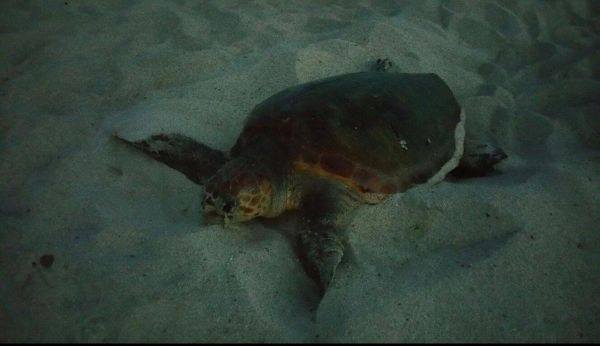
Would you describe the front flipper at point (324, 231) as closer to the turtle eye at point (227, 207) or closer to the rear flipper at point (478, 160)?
the turtle eye at point (227, 207)

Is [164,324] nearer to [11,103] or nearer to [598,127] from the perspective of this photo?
[11,103]

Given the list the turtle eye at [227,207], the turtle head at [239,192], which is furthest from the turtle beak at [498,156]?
the turtle eye at [227,207]

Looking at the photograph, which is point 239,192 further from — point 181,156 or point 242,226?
point 181,156

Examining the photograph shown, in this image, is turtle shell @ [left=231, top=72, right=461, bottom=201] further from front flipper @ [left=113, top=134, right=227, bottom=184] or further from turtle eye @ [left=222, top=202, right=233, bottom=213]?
turtle eye @ [left=222, top=202, right=233, bottom=213]

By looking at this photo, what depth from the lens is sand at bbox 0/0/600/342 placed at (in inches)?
52.4

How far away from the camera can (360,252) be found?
1.66 m

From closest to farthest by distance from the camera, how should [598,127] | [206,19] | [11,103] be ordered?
[11,103]
[598,127]
[206,19]

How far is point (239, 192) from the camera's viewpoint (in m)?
1.67

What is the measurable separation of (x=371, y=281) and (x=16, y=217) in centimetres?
163

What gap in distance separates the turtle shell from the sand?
192 millimetres

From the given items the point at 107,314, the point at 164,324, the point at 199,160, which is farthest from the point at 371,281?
the point at 199,160

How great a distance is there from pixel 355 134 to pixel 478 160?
92 cm

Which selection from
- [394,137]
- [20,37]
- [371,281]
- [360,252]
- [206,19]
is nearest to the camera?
[371,281]

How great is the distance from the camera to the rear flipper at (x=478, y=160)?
2.24 metres
